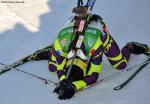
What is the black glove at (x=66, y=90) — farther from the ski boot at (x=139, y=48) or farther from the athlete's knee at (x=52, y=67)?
the ski boot at (x=139, y=48)

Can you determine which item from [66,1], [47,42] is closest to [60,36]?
[47,42]

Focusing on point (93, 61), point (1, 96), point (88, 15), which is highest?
point (88, 15)

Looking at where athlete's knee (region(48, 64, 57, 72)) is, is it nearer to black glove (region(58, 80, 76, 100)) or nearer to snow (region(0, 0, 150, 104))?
snow (region(0, 0, 150, 104))

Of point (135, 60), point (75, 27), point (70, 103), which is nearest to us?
point (70, 103)

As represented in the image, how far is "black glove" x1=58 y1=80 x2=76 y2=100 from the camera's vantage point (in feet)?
16.3

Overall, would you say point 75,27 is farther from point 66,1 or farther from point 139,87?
point 66,1

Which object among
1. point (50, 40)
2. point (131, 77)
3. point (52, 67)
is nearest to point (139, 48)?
point (131, 77)

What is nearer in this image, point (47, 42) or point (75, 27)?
point (75, 27)

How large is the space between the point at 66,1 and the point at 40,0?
476mm

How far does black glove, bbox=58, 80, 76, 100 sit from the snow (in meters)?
0.08

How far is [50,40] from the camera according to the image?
7.11 m

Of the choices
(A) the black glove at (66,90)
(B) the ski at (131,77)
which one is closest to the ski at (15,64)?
(A) the black glove at (66,90)

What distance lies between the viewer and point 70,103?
16.5 ft

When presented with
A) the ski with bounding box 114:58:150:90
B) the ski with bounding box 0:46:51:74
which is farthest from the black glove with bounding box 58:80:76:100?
the ski with bounding box 0:46:51:74
